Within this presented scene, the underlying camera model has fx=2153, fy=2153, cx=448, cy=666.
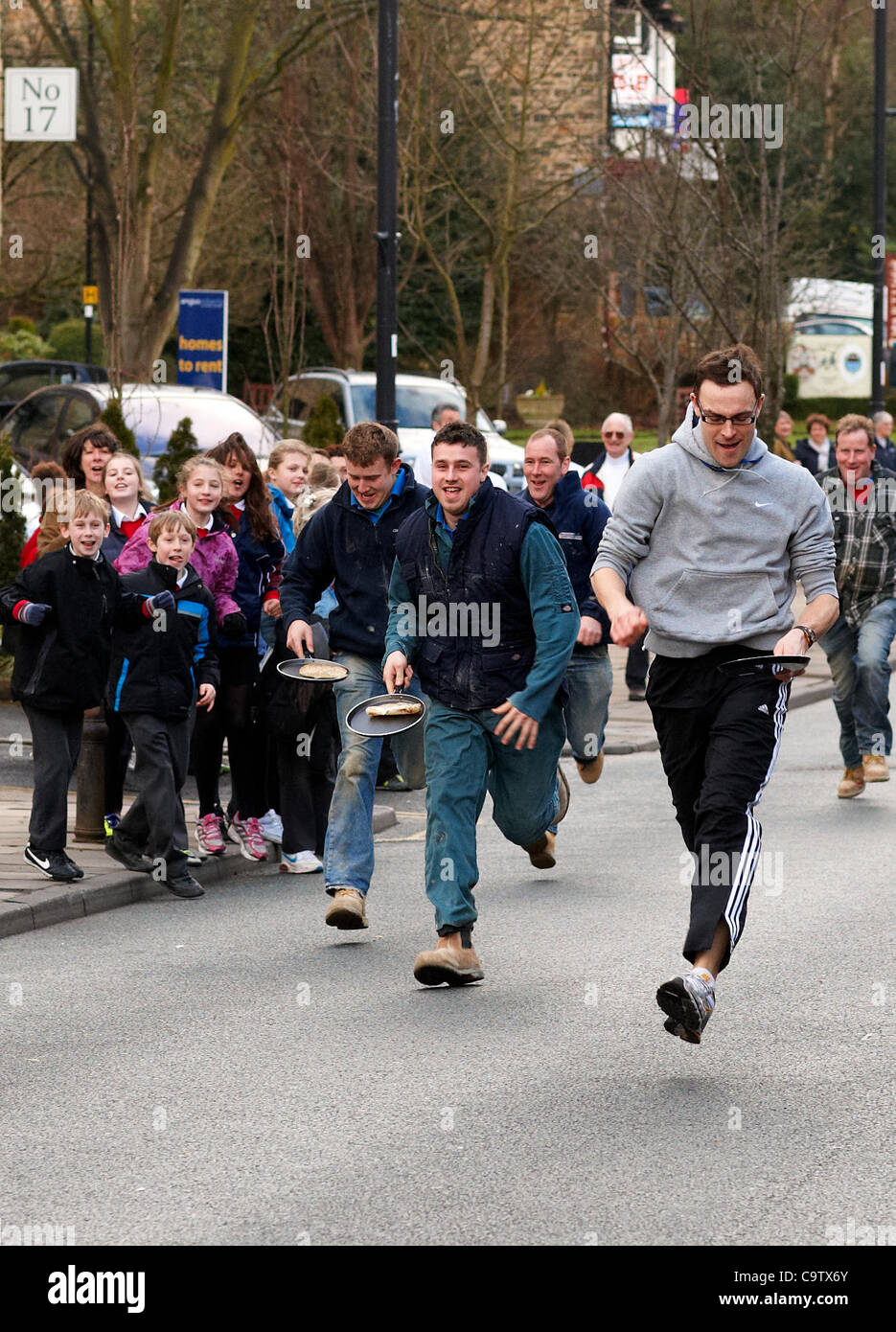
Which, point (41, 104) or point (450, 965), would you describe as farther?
point (41, 104)

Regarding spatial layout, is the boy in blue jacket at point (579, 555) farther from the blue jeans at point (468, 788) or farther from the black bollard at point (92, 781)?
the blue jeans at point (468, 788)

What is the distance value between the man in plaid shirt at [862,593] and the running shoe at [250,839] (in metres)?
3.35

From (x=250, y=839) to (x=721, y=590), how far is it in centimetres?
396

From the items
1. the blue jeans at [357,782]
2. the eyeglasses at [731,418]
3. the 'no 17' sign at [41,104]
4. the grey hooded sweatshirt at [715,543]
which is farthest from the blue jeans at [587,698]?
the 'no 17' sign at [41,104]

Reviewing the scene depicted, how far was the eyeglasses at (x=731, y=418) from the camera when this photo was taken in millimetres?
6102

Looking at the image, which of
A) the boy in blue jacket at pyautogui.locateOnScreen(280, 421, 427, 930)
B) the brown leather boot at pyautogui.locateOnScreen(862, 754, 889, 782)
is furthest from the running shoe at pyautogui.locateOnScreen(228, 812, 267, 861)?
the brown leather boot at pyautogui.locateOnScreen(862, 754, 889, 782)

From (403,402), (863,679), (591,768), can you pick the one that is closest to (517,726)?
(591,768)

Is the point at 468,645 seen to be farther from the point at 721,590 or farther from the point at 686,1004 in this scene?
the point at 686,1004

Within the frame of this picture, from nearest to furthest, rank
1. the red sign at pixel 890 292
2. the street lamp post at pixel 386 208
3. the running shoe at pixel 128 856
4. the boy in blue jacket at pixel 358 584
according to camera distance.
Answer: the boy in blue jacket at pixel 358 584 < the running shoe at pixel 128 856 < the street lamp post at pixel 386 208 < the red sign at pixel 890 292

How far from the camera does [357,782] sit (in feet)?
26.1

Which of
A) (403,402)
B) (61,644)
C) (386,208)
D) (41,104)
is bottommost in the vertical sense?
(61,644)

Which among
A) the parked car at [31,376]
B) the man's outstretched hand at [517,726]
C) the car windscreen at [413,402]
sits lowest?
the man's outstretched hand at [517,726]

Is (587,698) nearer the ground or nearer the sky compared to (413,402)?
nearer the ground
